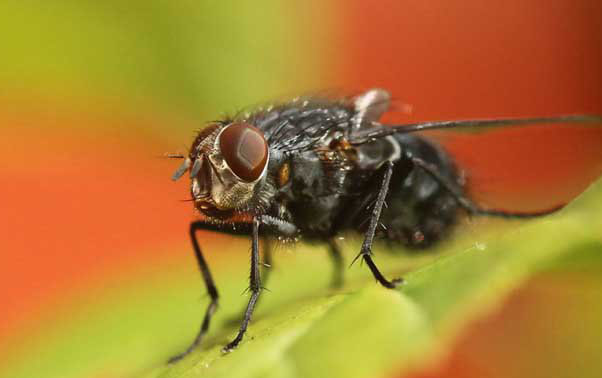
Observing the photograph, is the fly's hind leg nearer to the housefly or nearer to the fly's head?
the housefly

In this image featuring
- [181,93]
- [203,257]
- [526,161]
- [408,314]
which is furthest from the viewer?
[181,93]

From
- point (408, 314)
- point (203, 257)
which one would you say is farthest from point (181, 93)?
point (408, 314)

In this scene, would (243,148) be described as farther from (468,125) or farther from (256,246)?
(468,125)

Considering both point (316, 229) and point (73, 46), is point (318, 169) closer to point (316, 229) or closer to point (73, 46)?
point (316, 229)

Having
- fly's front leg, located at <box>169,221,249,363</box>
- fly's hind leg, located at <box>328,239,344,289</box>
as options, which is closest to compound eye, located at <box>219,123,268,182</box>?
fly's front leg, located at <box>169,221,249,363</box>

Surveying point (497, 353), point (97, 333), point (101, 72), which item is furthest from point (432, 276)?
point (101, 72)

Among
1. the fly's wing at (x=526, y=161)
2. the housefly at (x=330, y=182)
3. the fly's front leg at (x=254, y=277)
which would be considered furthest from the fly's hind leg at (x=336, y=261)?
the fly's wing at (x=526, y=161)

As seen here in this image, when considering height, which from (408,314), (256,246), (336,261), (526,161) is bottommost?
(526,161)
